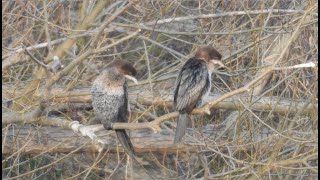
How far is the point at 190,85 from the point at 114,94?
1.63 ft

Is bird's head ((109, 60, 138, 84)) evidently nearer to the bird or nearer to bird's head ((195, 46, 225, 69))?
the bird

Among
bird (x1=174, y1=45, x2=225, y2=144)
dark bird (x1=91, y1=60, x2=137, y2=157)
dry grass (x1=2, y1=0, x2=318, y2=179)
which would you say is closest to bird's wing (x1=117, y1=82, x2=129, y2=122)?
dark bird (x1=91, y1=60, x2=137, y2=157)

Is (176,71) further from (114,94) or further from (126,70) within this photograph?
(126,70)

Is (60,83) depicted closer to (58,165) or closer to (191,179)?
(58,165)

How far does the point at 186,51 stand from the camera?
8.23 m

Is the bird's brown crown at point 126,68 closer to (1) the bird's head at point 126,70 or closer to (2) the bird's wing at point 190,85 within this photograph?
(1) the bird's head at point 126,70

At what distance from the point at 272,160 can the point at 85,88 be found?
1883mm

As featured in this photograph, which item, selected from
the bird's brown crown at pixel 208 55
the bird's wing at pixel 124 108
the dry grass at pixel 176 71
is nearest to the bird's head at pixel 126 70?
the bird's wing at pixel 124 108

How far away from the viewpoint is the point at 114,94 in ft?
16.9

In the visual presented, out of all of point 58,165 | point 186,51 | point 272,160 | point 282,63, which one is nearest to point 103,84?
point 272,160

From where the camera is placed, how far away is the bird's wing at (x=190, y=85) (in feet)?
16.5

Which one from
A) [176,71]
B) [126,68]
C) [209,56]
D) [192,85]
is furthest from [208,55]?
[176,71]

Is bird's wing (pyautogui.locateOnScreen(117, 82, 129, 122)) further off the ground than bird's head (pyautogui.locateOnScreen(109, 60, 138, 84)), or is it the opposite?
bird's head (pyautogui.locateOnScreen(109, 60, 138, 84))

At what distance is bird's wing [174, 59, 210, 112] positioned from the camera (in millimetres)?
5016
